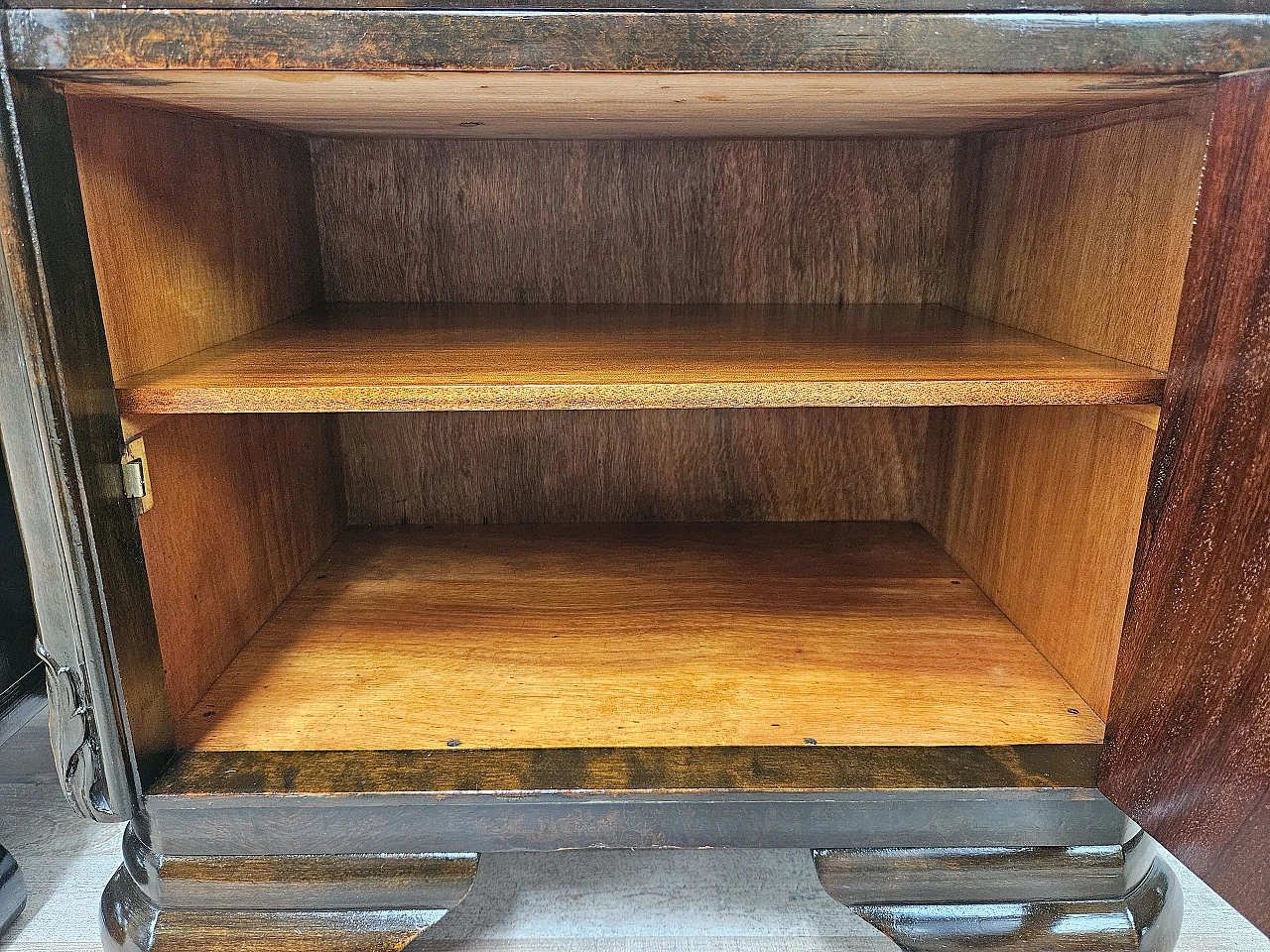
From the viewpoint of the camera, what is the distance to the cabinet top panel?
0.50m

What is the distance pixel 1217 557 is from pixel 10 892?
3.58 ft

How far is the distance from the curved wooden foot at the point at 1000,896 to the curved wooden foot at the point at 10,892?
0.78 meters

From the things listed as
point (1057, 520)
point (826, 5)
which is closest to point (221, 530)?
point (826, 5)

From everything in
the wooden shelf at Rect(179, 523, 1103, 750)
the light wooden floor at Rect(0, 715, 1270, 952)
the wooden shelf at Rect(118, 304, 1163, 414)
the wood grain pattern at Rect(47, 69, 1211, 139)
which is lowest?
the light wooden floor at Rect(0, 715, 1270, 952)

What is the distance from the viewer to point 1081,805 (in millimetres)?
670

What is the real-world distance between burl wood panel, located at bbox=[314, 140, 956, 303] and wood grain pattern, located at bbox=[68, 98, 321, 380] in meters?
0.09

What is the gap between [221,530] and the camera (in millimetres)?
785

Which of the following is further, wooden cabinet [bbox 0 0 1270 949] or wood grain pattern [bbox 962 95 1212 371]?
wood grain pattern [bbox 962 95 1212 371]

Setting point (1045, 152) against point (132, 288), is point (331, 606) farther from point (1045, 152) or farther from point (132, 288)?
point (1045, 152)

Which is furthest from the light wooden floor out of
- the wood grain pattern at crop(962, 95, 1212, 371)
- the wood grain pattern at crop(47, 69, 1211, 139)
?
the wood grain pattern at crop(47, 69, 1211, 139)

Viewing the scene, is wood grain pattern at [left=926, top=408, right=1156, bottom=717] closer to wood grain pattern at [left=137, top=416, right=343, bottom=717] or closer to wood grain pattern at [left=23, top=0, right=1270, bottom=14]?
wood grain pattern at [left=23, top=0, right=1270, bottom=14]

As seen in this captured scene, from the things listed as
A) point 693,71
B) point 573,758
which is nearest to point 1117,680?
point 573,758

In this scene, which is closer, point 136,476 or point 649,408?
point 136,476

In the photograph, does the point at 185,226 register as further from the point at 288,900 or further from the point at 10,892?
the point at 10,892
